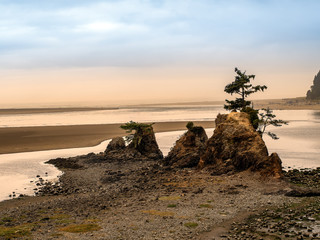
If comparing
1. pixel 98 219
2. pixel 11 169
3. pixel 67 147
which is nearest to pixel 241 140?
pixel 98 219

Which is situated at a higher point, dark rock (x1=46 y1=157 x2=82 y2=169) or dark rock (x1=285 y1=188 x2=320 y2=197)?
dark rock (x1=285 y1=188 x2=320 y2=197)

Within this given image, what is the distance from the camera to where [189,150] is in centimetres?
4484

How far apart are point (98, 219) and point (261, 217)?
11.8 metres

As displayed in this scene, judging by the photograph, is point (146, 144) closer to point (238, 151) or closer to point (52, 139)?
point (238, 151)

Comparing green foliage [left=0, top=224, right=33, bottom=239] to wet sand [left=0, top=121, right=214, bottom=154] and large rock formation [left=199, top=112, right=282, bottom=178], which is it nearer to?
large rock formation [left=199, top=112, right=282, bottom=178]

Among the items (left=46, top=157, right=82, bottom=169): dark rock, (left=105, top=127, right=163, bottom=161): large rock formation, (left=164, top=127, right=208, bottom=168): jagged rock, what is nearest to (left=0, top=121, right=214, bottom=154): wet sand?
(left=46, top=157, right=82, bottom=169): dark rock

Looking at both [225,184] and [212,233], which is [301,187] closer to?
[225,184]

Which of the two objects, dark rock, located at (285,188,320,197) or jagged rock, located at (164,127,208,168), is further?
jagged rock, located at (164,127,208,168)

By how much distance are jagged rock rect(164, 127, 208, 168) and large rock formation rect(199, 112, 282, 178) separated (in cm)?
327

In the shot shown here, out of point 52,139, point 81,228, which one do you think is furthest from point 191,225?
point 52,139

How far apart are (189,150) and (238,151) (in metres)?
9.12

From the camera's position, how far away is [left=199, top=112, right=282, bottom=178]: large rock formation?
111 feet

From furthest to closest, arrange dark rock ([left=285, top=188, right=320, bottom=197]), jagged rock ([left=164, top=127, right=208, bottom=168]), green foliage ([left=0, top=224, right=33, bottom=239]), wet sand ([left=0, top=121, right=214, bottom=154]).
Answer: wet sand ([left=0, top=121, right=214, bottom=154]), jagged rock ([left=164, top=127, right=208, bottom=168]), dark rock ([left=285, top=188, right=320, bottom=197]), green foliage ([left=0, top=224, right=33, bottom=239])

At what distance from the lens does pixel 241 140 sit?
124 feet
